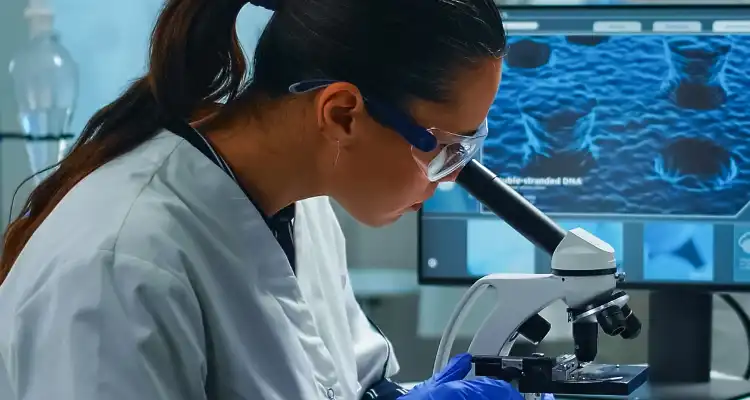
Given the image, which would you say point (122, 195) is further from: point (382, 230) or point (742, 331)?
point (742, 331)

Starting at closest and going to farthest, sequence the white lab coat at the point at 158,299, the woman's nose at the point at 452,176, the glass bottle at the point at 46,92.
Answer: the white lab coat at the point at 158,299 < the woman's nose at the point at 452,176 < the glass bottle at the point at 46,92

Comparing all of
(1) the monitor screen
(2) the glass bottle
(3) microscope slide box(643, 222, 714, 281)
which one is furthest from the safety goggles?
(2) the glass bottle

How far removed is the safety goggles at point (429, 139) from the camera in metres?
0.92

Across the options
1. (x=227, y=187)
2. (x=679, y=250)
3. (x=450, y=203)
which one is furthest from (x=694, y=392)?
Answer: (x=227, y=187)

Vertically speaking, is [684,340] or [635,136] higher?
[635,136]

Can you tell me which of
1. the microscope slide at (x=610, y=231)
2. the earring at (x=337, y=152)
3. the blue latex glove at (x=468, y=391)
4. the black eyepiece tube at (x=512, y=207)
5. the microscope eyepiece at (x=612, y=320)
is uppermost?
the earring at (x=337, y=152)

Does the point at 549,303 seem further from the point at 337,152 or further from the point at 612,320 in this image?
the point at 337,152

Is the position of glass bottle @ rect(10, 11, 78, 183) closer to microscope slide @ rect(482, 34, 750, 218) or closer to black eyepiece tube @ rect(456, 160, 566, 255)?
microscope slide @ rect(482, 34, 750, 218)

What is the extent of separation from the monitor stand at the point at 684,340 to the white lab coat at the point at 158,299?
64cm

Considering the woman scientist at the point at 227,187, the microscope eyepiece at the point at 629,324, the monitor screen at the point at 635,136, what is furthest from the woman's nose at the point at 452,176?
the monitor screen at the point at 635,136

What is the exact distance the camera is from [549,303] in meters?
1.03

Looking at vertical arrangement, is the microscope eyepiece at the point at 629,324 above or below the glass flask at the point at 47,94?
below

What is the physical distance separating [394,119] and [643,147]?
612 mm

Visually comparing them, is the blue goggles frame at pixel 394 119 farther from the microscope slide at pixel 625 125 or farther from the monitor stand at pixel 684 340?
the monitor stand at pixel 684 340
